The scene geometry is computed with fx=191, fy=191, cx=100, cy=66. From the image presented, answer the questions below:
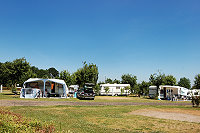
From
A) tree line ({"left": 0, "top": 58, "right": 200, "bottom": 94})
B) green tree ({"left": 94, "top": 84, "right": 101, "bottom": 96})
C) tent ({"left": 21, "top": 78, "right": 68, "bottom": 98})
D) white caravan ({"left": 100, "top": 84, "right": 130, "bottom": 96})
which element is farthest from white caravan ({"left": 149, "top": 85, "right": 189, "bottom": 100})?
tent ({"left": 21, "top": 78, "right": 68, "bottom": 98})

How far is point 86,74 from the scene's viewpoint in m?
41.6

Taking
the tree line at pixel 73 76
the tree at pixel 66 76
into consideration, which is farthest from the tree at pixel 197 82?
the tree at pixel 66 76

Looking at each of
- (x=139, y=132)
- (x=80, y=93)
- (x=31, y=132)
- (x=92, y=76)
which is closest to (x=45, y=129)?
(x=31, y=132)

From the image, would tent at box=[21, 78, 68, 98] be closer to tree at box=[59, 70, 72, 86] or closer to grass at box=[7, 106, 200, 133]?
tree at box=[59, 70, 72, 86]

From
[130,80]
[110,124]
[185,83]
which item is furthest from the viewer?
[185,83]

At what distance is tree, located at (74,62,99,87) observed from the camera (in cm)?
4147

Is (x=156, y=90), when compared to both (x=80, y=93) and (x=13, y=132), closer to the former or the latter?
(x=80, y=93)

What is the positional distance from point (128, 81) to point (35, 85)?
43.4 meters

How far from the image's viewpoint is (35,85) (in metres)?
29.5

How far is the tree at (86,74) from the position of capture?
136 ft

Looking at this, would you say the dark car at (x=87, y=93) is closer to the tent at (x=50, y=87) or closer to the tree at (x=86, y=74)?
the tent at (x=50, y=87)

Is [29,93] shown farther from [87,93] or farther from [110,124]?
[110,124]

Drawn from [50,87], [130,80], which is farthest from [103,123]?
[130,80]

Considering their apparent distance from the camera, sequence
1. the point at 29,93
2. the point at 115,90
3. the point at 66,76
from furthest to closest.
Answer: the point at 115,90
the point at 66,76
the point at 29,93
